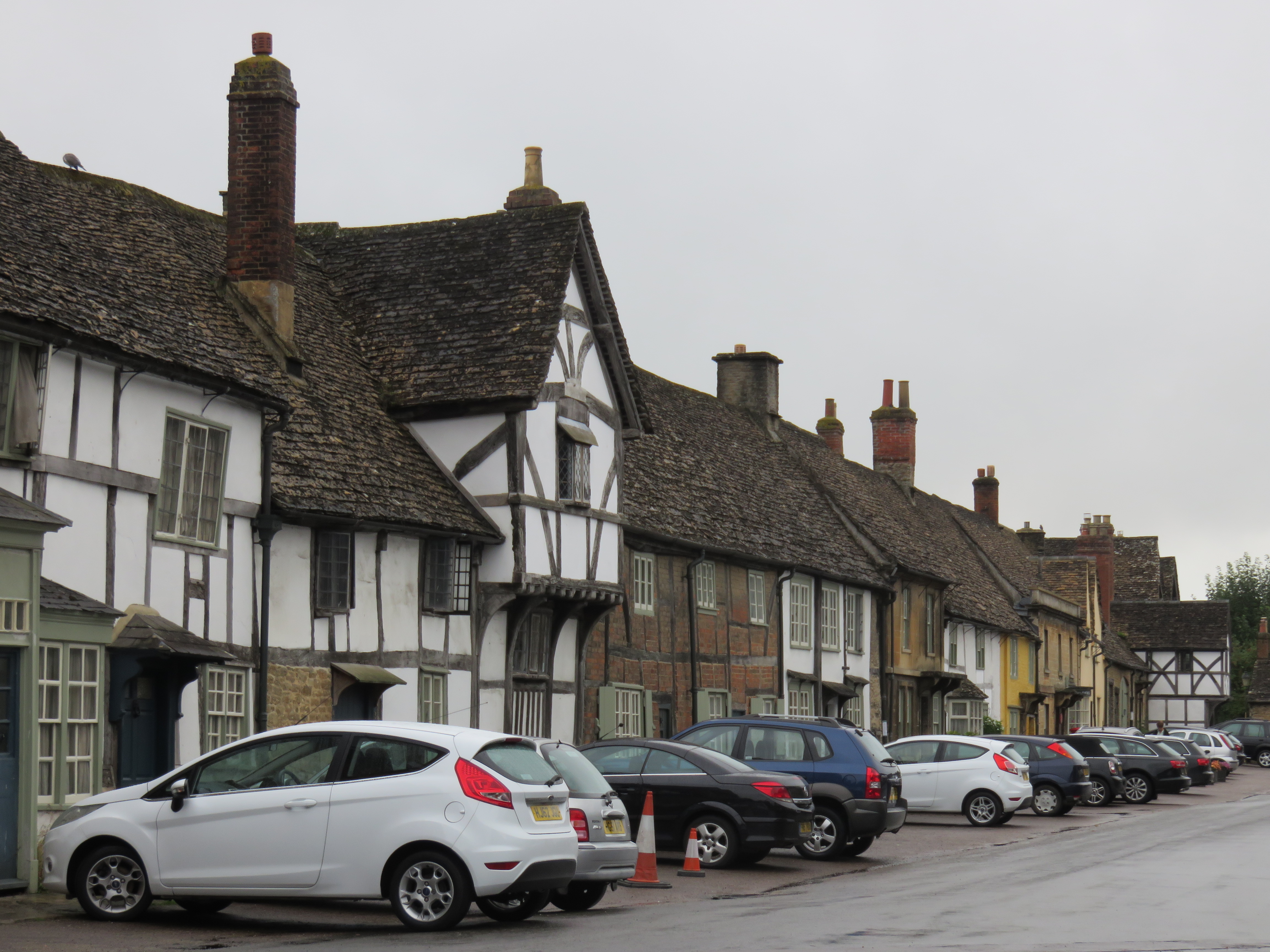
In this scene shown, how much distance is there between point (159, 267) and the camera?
69.8ft

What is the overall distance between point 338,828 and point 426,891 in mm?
855

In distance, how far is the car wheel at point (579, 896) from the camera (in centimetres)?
1460

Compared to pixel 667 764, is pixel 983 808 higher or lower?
lower

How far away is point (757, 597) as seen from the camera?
35.2m

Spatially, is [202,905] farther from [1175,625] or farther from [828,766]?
[1175,625]

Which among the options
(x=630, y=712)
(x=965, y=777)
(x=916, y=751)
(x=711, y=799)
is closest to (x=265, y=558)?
(x=711, y=799)

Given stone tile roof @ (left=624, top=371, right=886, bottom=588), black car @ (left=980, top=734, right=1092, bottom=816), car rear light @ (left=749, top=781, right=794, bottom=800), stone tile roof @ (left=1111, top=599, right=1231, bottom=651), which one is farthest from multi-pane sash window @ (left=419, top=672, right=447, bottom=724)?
stone tile roof @ (left=1111, top=599, right=1231, bottom=651)

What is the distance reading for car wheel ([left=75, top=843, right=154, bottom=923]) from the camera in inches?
519

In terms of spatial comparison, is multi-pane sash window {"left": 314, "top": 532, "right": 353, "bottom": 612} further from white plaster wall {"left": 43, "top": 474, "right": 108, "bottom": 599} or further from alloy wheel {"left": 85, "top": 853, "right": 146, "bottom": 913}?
alloy wheel {"left": 85, "top": 853, "right": 146, "bottom": 913}

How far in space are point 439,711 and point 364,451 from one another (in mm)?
3868

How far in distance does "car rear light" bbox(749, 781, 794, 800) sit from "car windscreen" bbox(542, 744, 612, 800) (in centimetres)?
388

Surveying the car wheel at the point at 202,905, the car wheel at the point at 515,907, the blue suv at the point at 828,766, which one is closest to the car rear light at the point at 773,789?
the blue suv at the point at 828,766

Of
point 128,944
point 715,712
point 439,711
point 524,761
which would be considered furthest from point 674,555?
point 128,944

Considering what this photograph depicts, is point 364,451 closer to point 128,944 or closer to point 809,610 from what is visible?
point 128,944
